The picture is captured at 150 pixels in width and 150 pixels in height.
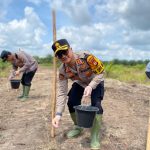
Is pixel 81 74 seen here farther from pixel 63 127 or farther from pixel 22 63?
pixel 22 63

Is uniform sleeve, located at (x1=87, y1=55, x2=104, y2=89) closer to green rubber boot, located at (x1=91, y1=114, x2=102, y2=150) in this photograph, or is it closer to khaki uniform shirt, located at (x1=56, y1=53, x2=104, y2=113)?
khaki uniform shirt, located at (x1=56, y1=53, x2=104, y2=113)

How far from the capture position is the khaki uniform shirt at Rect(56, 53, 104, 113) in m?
4.50

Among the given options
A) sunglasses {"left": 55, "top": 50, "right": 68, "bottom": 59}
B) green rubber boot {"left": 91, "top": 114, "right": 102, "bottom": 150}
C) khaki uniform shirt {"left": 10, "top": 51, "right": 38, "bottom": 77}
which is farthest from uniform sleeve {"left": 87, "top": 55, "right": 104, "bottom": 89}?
khaki uniform shirt {"left": 10, "top": 51, "right": 38, "bottom": 77}

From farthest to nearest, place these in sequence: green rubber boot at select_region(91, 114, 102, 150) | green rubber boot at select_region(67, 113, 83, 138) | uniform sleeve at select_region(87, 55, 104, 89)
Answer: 1. green rubber boot at select_region(67, 113, 83, 138)
2. green rubber boot at select_region(91, 114, 102, 150)
3. uniform sleeve at select_region(87, 55, 104, 89)

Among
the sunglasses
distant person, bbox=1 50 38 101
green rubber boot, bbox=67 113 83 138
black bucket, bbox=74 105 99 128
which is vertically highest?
the sunglasses

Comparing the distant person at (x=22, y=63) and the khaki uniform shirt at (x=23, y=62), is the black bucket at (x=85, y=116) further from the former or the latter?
the khaki uniform shirt at (x=23, y=62)

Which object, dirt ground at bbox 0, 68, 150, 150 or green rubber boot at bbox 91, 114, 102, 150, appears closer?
green rubber boot at bbox 91, 114, 102, 150

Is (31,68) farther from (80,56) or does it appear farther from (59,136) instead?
(80,56)

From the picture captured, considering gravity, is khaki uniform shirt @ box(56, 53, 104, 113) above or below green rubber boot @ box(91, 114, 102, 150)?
above

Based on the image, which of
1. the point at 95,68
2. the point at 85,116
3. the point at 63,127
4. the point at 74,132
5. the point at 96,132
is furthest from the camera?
the point at 63,127

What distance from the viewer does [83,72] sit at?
15.2 feet

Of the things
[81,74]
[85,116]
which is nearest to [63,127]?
[81,74]

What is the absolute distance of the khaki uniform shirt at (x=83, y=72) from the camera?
177 inches

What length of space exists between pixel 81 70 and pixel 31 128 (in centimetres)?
172
